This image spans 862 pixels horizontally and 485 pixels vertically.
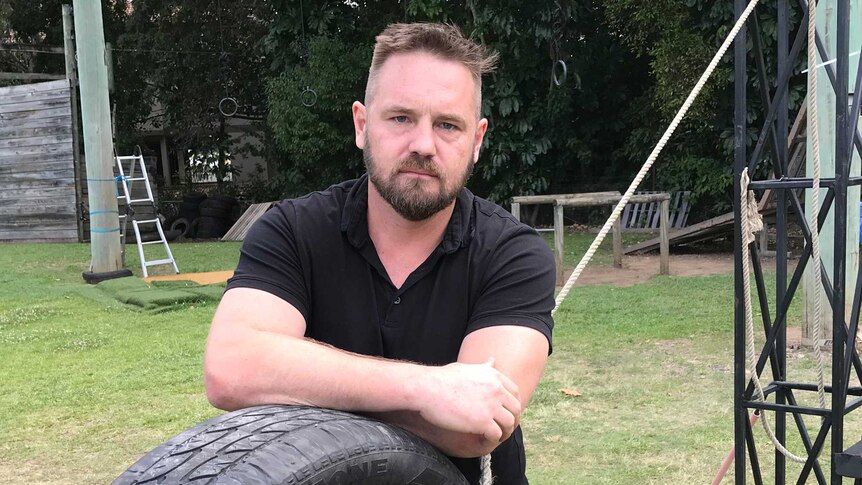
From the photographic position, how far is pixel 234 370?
1522 mm

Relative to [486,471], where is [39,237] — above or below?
below

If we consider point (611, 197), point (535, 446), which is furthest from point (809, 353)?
point (611, 197)

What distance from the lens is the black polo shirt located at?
5.69ft

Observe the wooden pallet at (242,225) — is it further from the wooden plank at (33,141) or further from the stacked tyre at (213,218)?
the wooden plank at (33,141)

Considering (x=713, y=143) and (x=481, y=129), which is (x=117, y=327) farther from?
(x=713, y=143)

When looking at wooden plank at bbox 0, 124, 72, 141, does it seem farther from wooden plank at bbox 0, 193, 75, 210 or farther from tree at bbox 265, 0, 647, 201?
tree at bbox 265, 0, 647, 201

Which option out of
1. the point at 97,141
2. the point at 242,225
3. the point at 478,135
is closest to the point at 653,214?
the point at 242,225

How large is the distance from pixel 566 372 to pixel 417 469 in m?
3.36

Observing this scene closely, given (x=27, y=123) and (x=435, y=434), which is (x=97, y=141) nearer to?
(x=27, y=123)

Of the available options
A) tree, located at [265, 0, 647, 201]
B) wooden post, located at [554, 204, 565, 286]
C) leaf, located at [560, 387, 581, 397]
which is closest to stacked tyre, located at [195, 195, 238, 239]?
tree, located at [265, 0, 647, 201]

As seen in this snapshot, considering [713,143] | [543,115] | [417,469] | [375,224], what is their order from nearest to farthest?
[417,469], [375,224], [713,143], [543,115]

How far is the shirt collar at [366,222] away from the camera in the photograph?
1810 millimetres

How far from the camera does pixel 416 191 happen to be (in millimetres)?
1771

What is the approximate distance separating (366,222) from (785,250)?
4.92ft
